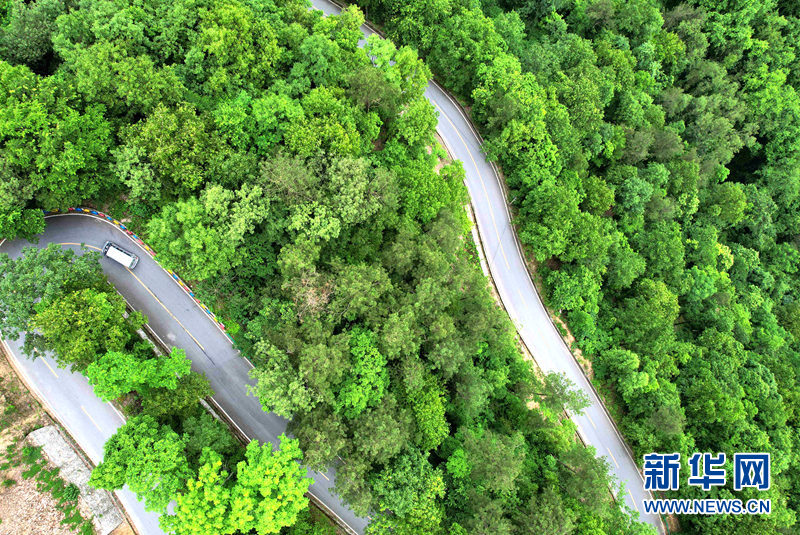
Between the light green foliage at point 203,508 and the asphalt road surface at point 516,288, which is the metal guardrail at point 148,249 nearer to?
the light green foliage at point 203,508

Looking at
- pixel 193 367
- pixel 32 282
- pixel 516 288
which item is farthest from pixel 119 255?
pixel 516 288

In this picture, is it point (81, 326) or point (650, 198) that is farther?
point (650, 198)

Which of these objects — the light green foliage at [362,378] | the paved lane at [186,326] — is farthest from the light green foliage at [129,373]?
the light green foliage at [362,378]

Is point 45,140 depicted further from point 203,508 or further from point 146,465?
point 203,508

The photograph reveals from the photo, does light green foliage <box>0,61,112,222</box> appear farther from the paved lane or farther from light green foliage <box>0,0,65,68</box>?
the paved lane

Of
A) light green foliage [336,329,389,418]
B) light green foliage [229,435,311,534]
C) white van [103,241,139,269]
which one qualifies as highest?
white van [103,241,139,269]

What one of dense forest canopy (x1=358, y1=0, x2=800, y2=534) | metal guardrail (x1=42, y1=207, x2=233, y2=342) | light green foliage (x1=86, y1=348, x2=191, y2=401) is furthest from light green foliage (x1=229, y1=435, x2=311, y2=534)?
dense forest canopy (x1=358, y1=0, x2=800, y2=534)

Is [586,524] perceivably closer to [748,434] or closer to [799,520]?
[748,434]
